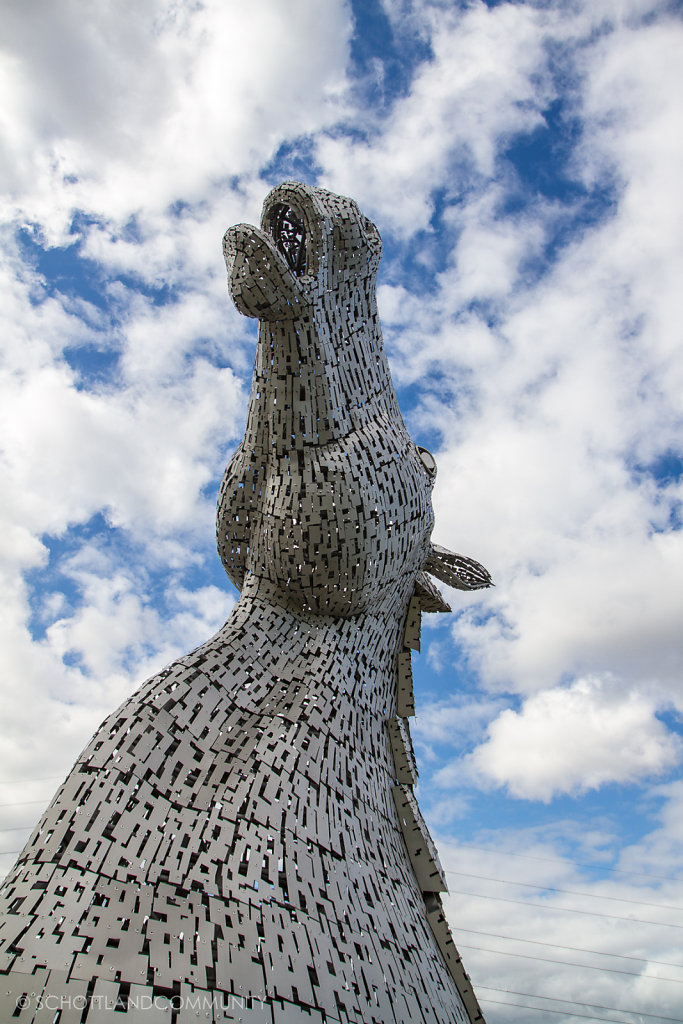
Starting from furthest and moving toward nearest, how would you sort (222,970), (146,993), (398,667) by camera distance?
(398,667), (222,970), (146,993)

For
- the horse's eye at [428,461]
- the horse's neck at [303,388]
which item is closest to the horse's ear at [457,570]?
the horse's eye at [428,461]

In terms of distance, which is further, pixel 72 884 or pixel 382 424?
pixel 382 424

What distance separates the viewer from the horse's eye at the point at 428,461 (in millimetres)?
8989

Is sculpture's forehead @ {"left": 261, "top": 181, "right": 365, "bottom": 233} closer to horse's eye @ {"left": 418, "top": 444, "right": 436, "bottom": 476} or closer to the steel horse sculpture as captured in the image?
the steel horse sculpture

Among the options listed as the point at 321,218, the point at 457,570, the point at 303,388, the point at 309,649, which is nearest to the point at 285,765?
the point at 309,649

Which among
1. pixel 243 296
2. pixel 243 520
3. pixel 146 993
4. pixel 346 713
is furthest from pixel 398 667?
pixel 146 993

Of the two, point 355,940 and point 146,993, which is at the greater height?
point 355,940

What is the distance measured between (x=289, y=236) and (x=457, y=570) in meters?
4.25

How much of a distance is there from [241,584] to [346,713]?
5.89 feet

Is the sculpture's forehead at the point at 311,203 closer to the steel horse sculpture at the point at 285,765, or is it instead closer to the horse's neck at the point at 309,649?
the steel horse sculpture at the point at 285,765

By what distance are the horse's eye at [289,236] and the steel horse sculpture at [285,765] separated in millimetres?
24

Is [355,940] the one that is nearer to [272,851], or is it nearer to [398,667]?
[272,851]

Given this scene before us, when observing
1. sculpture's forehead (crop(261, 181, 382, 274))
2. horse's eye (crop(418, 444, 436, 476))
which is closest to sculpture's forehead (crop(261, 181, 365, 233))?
sculpture's forehead (crop(261, 181, 382, 274))

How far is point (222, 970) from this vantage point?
487 centimetres
